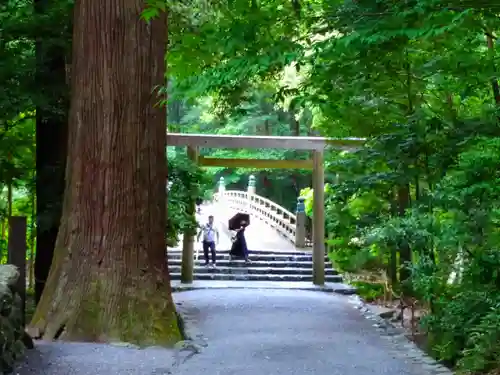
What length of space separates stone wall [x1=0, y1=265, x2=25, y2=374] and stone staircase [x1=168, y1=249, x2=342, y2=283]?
28.1 ft

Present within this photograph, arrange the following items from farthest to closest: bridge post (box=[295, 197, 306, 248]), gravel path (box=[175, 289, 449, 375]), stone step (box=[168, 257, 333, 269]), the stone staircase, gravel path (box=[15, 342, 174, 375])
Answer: bridge post (box=[295, 197, 306, 248]) → stone step (box=[168, 257, 333, 269]) → the stone staircase → gravel path (box=[175, 289, 449, 375]) → gravel path (box=[15, 342, 174, 375])

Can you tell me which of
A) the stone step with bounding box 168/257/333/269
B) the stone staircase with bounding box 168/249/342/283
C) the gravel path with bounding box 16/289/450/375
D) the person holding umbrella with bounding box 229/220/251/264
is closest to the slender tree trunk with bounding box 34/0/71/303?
the gravel path with bounding box 16/289/450/375

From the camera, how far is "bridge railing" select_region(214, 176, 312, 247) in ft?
55.6

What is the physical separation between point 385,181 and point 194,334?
2942 millimetres

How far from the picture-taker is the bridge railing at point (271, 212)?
1695 cm

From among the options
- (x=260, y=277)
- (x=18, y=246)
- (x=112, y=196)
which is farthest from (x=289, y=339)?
(x=260, y=277)

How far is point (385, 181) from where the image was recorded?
302 inches

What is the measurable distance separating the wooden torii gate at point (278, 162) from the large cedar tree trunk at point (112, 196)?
5.57 metres

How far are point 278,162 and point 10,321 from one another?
8.97 meters

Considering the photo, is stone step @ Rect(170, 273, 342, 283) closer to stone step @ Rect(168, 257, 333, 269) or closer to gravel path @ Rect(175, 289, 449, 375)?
stone step @ Rect(168, 257, 333, 269)

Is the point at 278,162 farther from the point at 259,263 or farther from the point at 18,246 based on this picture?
the point at 18,246

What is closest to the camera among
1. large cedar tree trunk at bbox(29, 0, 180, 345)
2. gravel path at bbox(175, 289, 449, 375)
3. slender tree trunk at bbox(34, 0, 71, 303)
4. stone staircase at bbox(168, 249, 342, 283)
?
gravel path at bbox(175, 289, 449, 375)

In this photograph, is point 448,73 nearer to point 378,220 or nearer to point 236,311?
point 378,220

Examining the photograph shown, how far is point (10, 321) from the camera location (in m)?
4.46
